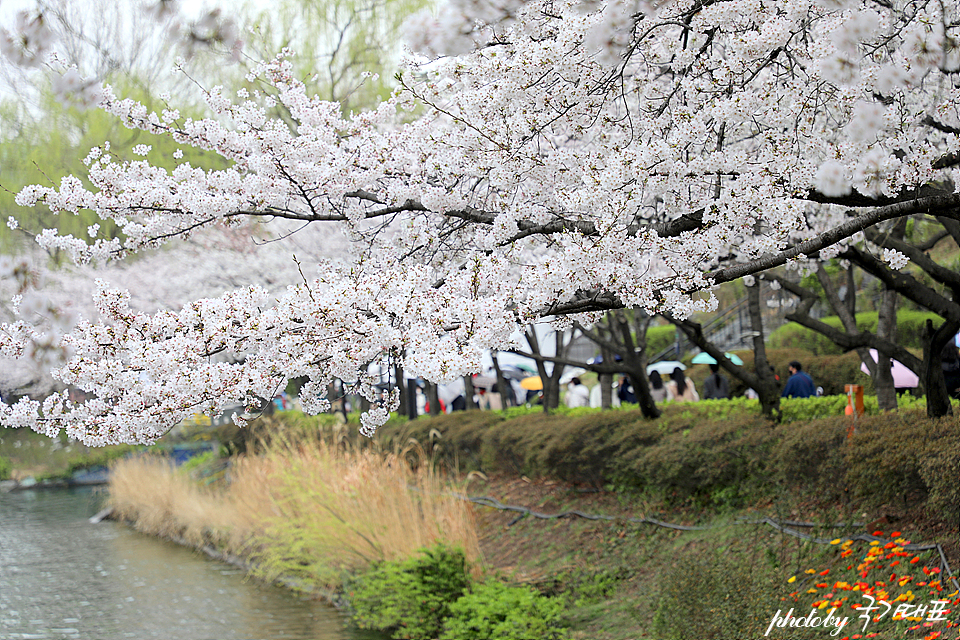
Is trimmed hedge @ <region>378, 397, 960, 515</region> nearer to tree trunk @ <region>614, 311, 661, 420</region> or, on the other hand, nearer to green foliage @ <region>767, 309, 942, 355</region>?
tree trunk @ <region>614, 311, 661, 420</region>

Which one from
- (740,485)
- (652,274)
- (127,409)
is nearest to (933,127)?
(652,274)

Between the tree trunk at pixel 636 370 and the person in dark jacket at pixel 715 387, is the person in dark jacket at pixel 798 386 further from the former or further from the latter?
the tree trunk at pixel 636 370

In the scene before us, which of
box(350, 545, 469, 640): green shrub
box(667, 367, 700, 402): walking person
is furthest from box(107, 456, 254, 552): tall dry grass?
box(667, 367, 700, 402): walking person

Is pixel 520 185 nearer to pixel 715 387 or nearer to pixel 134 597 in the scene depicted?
pixel 134 597

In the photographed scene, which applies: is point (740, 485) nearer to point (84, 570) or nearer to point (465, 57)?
point (465, 57)

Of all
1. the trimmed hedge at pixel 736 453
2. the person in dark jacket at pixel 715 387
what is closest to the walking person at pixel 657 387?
the person in dark jacket at pixel 715 387

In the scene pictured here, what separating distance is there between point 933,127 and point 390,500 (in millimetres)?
5061

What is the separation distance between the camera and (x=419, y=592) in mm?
6211

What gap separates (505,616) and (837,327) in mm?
11985

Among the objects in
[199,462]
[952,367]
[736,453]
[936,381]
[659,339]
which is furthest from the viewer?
[659,339]

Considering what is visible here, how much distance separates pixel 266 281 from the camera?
13.3 metres

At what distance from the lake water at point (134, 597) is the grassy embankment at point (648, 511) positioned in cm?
40

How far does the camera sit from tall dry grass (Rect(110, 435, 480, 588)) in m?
7.04

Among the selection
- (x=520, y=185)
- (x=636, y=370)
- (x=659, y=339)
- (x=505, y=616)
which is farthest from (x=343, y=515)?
(x=659, y=339)
